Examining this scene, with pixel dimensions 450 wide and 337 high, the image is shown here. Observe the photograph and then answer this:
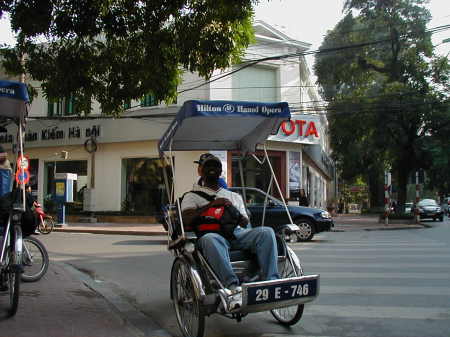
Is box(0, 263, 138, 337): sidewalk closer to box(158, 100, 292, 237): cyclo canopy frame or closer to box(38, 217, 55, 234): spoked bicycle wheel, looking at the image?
box(158, 100, 292, 237): cyclo canopy frame

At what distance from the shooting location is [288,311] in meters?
4.82

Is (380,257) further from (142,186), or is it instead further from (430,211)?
(430,211)

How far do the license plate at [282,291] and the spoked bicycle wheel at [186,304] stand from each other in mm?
472

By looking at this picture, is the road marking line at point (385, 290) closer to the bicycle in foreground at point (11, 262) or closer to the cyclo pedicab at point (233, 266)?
the cyclo pedicab at point (233, 266)

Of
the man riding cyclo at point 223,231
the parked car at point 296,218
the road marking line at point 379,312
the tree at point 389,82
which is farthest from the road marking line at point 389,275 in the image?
the tree at point 389,82

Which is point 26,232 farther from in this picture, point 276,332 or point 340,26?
point 340,26

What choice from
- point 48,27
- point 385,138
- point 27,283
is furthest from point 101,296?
point 385,138

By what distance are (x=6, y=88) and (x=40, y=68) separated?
9.83ft

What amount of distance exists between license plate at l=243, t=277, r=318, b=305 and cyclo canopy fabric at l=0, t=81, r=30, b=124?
324 cm

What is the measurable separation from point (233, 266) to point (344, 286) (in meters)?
2.85

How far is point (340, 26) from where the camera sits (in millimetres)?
26953

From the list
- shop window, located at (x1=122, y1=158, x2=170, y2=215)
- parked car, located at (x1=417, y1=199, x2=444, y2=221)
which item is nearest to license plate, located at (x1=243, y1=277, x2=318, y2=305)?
shop window, located at (x1=122, y1=158, x2=170, y2=215)

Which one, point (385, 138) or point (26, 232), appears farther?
point (385, 138)

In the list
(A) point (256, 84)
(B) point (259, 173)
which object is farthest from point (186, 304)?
(A) point (256, 84)
